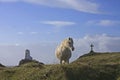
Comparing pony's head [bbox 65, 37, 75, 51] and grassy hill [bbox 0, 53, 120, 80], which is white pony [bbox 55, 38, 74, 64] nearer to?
pony's head [bbox 65, 37, 75, 51]

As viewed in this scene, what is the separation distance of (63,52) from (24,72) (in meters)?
4.08

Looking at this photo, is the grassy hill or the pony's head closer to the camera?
the grassy hill

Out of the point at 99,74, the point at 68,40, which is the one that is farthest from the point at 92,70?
the point at 68,40

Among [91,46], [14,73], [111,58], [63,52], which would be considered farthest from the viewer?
[91,46]

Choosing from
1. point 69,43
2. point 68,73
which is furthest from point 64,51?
point 68,73

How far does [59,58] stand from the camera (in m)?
31.9

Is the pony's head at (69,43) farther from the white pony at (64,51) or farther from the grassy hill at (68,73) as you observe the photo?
the grassy hill at (68,73)

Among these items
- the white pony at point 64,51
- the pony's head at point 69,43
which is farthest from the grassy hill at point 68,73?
the pony's head at point 69,43

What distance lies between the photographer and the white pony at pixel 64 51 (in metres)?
31.4

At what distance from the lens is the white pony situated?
31.4m

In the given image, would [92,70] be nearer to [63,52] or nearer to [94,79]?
[94,79]

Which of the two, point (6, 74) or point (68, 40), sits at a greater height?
point (68, 40)

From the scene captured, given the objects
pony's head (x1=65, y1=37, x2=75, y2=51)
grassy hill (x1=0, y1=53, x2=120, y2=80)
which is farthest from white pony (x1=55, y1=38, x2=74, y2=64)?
grassy hill (x1=0, y1=53, x2=120, y2=80)

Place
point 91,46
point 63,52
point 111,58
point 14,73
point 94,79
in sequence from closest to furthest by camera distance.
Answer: point 94,79
point 14,73
point 63,52
point 111,58
point 91,46
